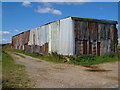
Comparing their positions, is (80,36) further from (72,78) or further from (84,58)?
(72,78)

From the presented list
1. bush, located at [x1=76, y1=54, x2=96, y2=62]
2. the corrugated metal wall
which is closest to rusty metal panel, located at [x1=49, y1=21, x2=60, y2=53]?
the corrugated metal wall

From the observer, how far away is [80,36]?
16734 mm

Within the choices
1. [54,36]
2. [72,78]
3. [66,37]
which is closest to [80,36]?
[66,37]

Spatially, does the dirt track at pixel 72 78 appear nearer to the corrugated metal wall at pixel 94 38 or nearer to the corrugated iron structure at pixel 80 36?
the corrugated iron structure at pixel 80 36

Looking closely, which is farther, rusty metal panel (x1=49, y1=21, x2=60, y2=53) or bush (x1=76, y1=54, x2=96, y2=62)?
rusty metal panel (x1=49, y1=21, x2=60, y2=53)

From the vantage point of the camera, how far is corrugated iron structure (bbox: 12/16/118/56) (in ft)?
53.8

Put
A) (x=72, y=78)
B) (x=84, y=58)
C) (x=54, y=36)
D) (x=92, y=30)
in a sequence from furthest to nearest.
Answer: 1. (x=54, y=36)
2. (x=92, y=30)
3. (x=84, y=58)
4. (x=72, y=78)

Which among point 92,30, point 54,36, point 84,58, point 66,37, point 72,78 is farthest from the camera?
point 54,36

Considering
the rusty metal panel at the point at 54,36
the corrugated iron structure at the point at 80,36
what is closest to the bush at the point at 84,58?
the corrugated iron structure at the point at 80,36

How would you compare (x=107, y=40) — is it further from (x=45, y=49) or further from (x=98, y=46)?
(x=45, y=49)

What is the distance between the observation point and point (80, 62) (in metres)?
14.4

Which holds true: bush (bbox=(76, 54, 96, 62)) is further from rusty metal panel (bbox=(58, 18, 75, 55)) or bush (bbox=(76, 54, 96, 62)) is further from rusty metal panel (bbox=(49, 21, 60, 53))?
rusty metal panel (bbox=(49, 21, 60, 53))

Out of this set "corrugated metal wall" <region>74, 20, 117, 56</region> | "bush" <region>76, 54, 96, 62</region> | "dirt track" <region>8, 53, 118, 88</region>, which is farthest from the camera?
"corrugated metal wall" <region>74, 20, 117, 56</region>

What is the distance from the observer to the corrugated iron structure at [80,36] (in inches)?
645
